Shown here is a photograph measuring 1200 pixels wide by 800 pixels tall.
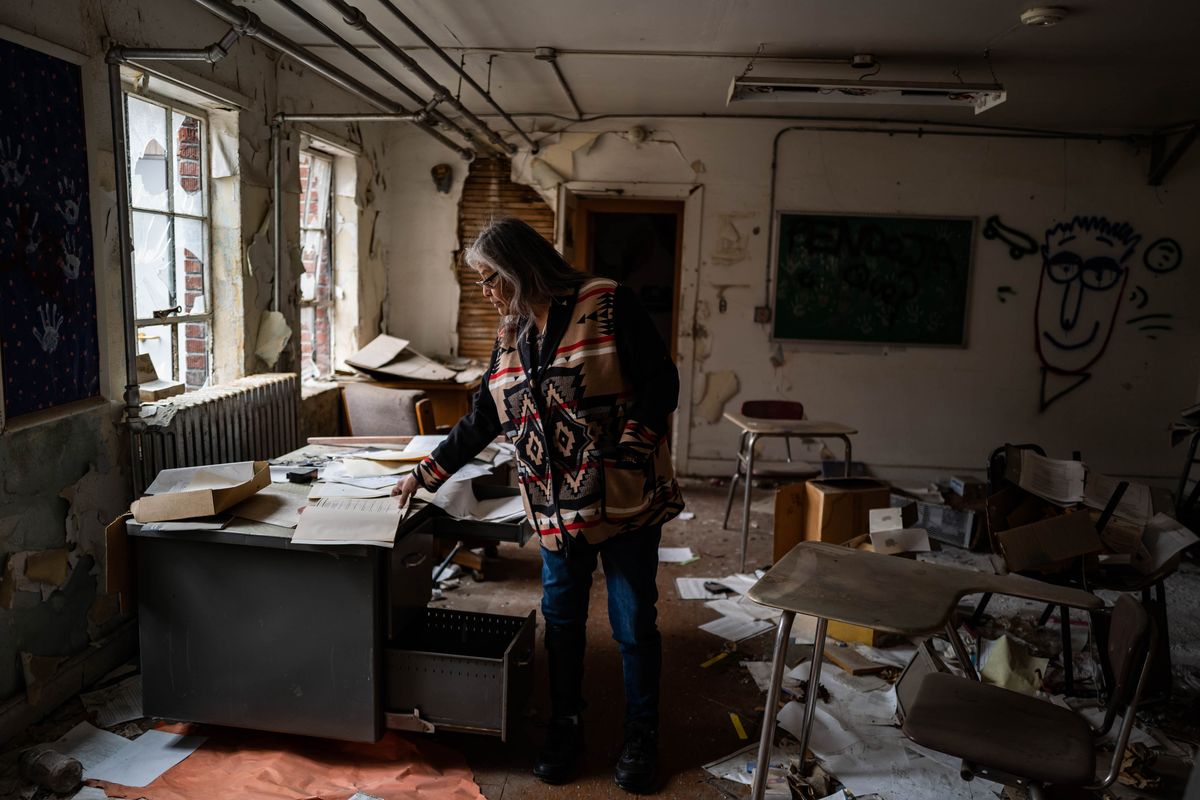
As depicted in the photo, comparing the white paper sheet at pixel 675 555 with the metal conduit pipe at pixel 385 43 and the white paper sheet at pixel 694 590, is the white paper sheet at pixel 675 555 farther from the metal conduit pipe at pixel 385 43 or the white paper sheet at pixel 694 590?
the metal conduit pipe at pixel 385 43

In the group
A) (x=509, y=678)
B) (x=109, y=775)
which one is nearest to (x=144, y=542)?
(x=109, y=775)

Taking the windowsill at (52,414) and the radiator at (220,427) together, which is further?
the radiator at (220,427)

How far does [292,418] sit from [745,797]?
281 centimetres

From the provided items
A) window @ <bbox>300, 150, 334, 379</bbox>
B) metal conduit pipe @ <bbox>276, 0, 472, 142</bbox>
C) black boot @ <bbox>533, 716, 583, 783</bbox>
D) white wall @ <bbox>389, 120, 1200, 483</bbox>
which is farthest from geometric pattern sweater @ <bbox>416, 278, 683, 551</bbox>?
white wall @ <bbox>389, 120, 1200, 483</bbox>

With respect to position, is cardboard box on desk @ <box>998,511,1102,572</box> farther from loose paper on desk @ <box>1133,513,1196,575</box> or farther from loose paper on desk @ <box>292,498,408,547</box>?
loose paper on desk @ <box>292,498,408,547</box>

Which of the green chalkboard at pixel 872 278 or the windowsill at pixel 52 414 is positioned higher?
the green chalkboard at pixel 872 278

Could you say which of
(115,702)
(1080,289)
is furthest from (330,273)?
(1080,289)

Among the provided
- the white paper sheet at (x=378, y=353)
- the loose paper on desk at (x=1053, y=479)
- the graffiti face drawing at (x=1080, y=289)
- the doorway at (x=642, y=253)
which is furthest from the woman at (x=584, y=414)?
the doorway at (x=642, y=253)

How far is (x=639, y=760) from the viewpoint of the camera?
7.36ft

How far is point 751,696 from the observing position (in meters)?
2.77

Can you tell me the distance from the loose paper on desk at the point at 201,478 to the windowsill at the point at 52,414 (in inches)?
17.2

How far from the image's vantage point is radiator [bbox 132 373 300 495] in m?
2.92

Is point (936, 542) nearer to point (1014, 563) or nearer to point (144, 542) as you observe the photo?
point (1014, 563)

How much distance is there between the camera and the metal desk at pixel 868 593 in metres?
1.69
